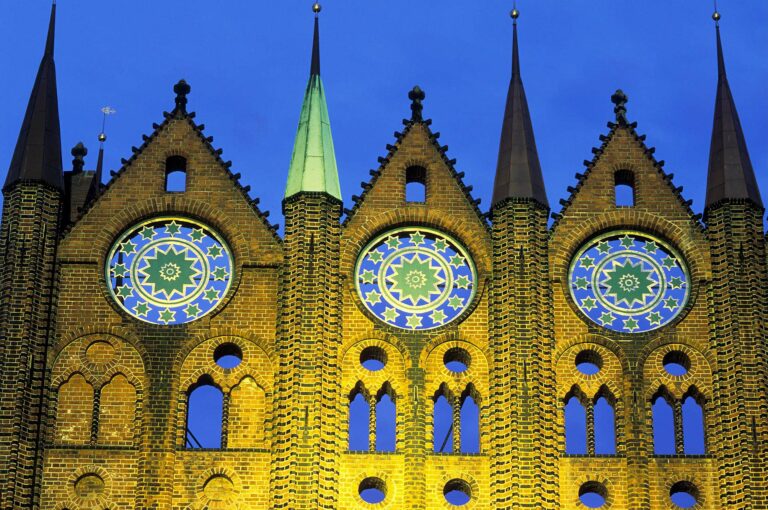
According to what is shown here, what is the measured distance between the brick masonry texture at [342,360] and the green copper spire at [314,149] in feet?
1.48

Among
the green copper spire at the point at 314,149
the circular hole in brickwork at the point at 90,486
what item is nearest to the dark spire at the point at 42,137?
the green copper spire at the point at 314,149

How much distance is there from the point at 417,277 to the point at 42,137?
24.3ft

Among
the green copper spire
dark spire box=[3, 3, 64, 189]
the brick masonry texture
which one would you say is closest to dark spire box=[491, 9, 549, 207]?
the brick masonry texture

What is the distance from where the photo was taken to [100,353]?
4100 centimetres

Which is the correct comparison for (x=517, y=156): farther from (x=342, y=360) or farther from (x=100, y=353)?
(x=100, y=353)

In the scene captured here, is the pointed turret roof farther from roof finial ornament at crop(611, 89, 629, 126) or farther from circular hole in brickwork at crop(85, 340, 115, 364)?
circular hole in brickwork at crop(85, 340, 115, 364)

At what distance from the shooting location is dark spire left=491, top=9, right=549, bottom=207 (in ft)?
139

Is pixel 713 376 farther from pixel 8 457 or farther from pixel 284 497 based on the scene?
pixel 8 457

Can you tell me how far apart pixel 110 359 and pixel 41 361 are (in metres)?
1.23

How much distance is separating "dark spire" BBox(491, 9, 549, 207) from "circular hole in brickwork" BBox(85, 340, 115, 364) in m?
7.48

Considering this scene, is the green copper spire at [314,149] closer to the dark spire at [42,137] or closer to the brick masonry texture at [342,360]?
the brick masonry texture at [342,360]

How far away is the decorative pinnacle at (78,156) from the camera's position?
46.8 metres

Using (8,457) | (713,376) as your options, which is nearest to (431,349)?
(713,376)

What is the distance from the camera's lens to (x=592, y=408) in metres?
41.0
